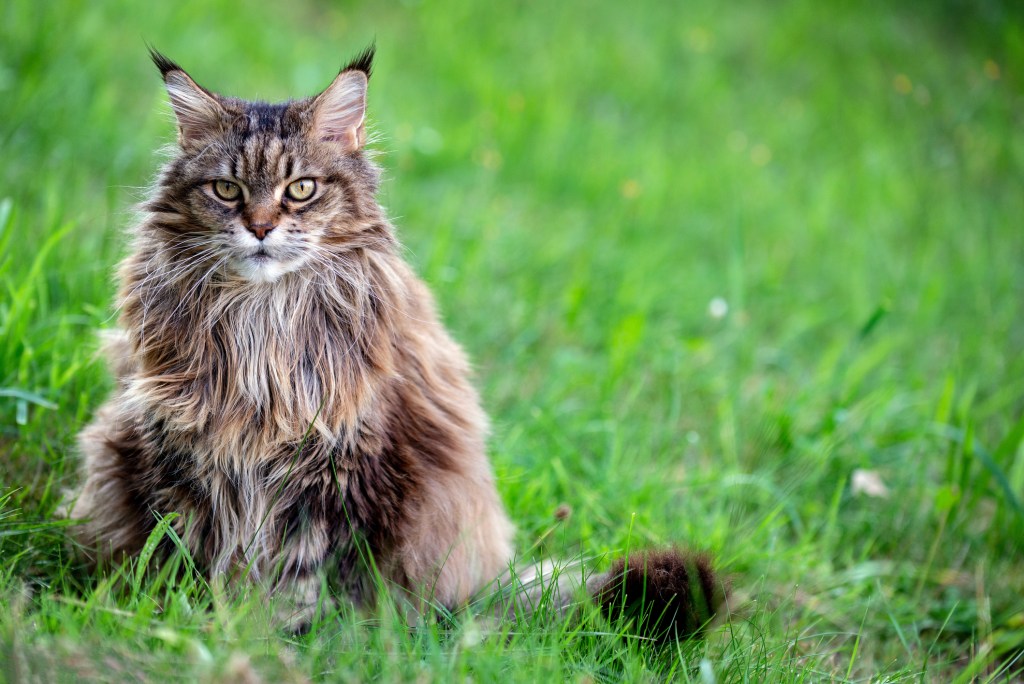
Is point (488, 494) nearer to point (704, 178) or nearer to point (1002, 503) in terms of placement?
point (1002, 503)

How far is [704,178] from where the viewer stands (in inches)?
240

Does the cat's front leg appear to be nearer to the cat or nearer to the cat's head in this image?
the cat

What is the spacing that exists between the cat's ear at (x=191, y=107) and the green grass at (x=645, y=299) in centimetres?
82

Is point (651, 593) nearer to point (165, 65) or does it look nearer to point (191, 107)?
point (191, 107)

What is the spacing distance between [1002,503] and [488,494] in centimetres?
233

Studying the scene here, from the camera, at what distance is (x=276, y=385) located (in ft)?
8.08

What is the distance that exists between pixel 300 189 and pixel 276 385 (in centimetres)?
54

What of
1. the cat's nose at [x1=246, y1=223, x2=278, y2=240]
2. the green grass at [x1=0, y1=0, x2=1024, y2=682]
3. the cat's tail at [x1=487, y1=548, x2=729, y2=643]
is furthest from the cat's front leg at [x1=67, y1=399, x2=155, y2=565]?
the cat's tail at [x1=487, y1=548, x2=729, y2=643]

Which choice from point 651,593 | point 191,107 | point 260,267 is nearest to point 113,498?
point 260,267

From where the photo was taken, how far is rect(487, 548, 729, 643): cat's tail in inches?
89.8

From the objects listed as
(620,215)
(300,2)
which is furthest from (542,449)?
(300,2)

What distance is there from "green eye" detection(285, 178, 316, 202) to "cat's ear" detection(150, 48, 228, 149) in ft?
0.87

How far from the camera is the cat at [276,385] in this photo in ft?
7.93

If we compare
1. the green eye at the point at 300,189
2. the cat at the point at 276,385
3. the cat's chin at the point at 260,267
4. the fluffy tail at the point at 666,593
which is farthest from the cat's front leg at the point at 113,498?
the fluffy tail at the point at 666,593
